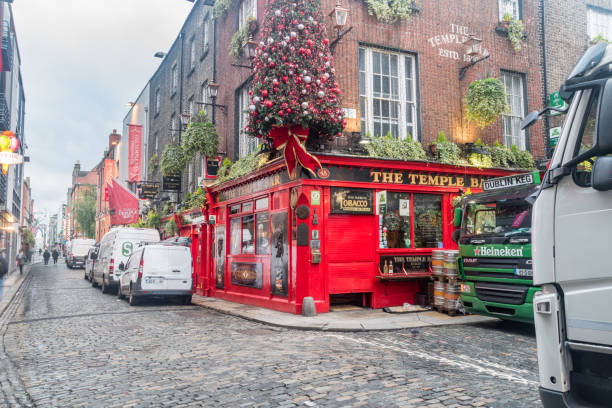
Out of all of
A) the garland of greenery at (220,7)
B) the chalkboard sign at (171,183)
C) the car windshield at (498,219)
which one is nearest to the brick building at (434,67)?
the garland of greenery at (220,7)

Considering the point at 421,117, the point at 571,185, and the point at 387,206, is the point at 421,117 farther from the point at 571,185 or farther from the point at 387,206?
the point at 571,185

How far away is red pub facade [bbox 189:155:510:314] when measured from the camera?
1222 cm

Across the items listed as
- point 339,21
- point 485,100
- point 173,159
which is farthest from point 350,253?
point 173,159

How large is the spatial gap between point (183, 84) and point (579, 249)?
931 inches

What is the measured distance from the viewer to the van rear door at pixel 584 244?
2.93 metres

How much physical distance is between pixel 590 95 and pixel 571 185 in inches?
26.3

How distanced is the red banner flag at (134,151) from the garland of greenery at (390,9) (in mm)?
21701

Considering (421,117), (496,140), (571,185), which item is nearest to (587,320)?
(571,185)

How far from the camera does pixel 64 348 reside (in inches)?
320

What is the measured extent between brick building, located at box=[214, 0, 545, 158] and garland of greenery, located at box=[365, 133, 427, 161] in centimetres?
50

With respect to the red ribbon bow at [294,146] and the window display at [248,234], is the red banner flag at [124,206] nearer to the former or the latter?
the window display at [248,234]

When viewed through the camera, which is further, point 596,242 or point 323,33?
point 323,33

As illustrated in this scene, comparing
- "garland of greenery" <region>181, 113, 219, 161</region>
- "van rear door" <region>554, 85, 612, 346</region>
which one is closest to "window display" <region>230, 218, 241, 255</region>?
"garland of greenery" <region>181, 113, 219, 161</region>

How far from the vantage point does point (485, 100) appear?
13.8 meters
